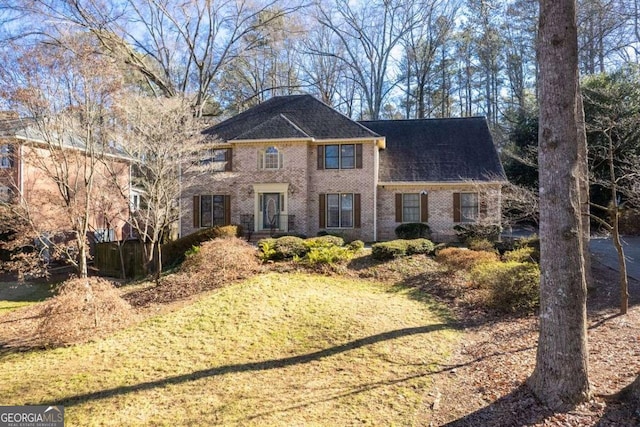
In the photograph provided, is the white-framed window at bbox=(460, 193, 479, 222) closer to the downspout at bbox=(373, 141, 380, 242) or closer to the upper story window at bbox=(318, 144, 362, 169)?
the downspout at bbox=(373, 141, 380, 242)

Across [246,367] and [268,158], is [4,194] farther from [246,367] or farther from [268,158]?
[246,367]

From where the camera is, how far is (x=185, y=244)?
14.5 m

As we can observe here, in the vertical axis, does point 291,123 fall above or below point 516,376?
above

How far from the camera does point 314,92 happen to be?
30766mm

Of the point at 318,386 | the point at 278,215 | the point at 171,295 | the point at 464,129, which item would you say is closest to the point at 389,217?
the point at 278,215

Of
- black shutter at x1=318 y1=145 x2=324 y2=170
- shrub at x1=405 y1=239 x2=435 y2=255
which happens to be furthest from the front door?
shrub at x1=405 y1=239 x2=435 y2=255

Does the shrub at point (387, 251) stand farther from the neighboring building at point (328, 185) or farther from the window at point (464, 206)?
the window at point (464, 206)

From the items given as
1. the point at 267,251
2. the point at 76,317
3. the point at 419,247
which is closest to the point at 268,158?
the point at 267,251

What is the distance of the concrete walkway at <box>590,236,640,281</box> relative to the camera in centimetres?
1096

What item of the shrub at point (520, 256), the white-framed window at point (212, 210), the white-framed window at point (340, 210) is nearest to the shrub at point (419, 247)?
the shrub at point (520, 256)

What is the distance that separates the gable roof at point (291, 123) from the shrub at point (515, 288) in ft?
32.7

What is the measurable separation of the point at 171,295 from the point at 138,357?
3.83m

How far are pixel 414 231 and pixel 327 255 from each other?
20.4 ft

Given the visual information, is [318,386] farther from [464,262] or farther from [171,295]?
[464,262]
